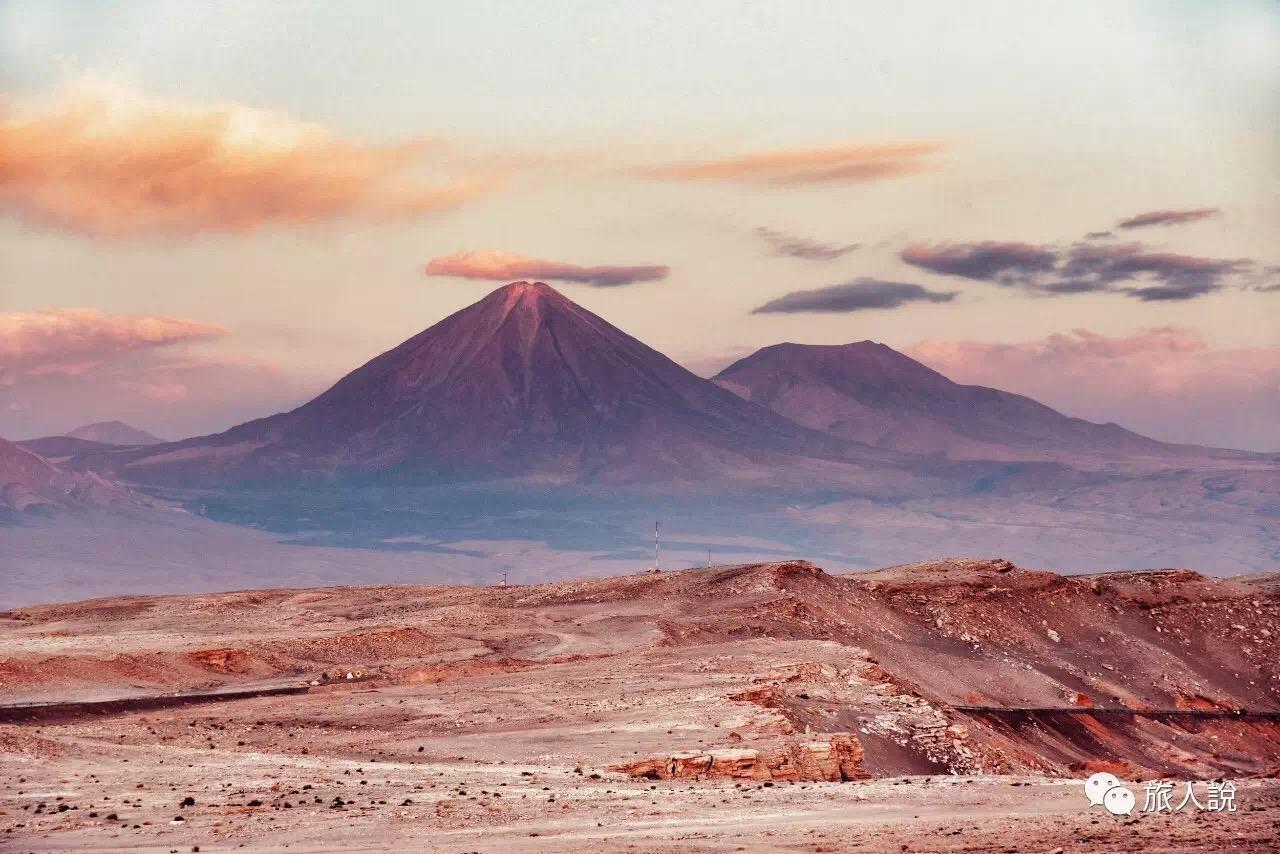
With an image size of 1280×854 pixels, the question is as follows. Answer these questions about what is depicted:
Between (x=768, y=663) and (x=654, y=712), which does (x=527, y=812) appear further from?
(x=768, y=663)

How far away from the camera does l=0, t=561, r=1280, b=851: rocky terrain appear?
25500mm

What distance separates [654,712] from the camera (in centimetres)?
4041

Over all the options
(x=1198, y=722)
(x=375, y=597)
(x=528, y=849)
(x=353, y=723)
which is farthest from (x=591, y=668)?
(x=375, y=597)

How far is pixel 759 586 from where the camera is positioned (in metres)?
65.1

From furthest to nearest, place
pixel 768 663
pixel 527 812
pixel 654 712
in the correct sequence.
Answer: pixel 768 663, pixel 654 712, pixel 527 812

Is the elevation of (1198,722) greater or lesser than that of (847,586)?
lesser

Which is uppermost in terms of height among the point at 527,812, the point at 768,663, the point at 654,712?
the point at 768,663

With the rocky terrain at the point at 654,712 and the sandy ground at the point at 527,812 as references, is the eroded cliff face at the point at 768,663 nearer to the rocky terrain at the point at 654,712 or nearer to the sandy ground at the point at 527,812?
the rocky terrain at the point at 654,712

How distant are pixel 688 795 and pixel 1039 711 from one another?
28888 mm

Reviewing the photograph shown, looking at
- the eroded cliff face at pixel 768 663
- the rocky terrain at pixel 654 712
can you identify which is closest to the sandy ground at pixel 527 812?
the rocky terrain at pixel 654 712

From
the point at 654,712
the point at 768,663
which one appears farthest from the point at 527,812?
the point at 768,663

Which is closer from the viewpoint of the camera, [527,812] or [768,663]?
[527,812]

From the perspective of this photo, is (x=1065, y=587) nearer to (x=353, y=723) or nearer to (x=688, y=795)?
(x=353, y=723)

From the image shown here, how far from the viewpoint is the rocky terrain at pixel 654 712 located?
83.7 ft
